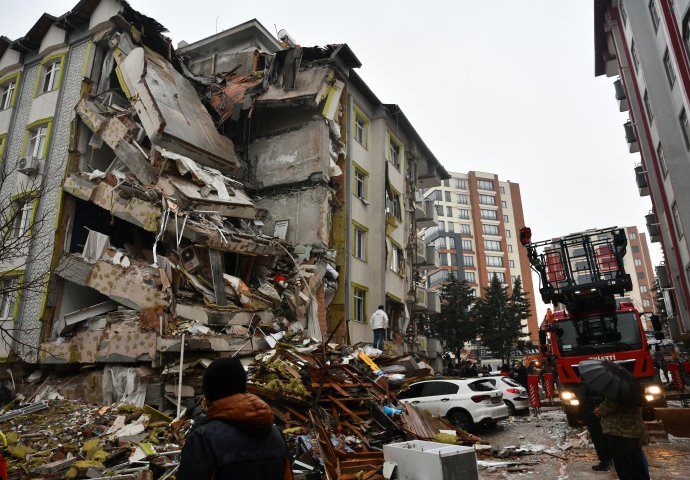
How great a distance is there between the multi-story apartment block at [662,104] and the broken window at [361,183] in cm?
1270

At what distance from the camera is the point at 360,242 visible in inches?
842

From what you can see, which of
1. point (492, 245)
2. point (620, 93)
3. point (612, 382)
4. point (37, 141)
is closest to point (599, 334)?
point (612, 382)

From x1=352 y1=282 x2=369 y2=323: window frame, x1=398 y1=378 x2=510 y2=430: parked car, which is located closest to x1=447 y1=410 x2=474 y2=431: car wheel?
x1=398 y1=378 x2=510 y2=430: parked car

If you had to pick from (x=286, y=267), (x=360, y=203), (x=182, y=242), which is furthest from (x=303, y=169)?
(x=182, y=242)

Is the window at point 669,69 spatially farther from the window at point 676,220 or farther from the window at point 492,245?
the window at point 492,245

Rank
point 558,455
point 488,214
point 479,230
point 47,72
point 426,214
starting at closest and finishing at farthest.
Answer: point 558,455 < point 47,72 < point 426,214 < point 479,230 < point 488,214

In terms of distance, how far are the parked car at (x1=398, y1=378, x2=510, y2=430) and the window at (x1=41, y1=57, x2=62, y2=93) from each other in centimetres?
1780

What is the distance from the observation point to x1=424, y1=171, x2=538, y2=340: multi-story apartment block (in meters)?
78.4

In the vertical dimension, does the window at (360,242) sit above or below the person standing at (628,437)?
above

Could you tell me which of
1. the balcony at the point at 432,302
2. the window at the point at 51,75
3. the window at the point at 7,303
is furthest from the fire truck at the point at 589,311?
the window at the point at 51,75

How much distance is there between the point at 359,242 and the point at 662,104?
14260 millimetres

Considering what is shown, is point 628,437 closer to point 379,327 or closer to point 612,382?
point 612,382

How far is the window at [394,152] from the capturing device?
24.6 meters

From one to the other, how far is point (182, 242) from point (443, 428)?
27.5 ft
